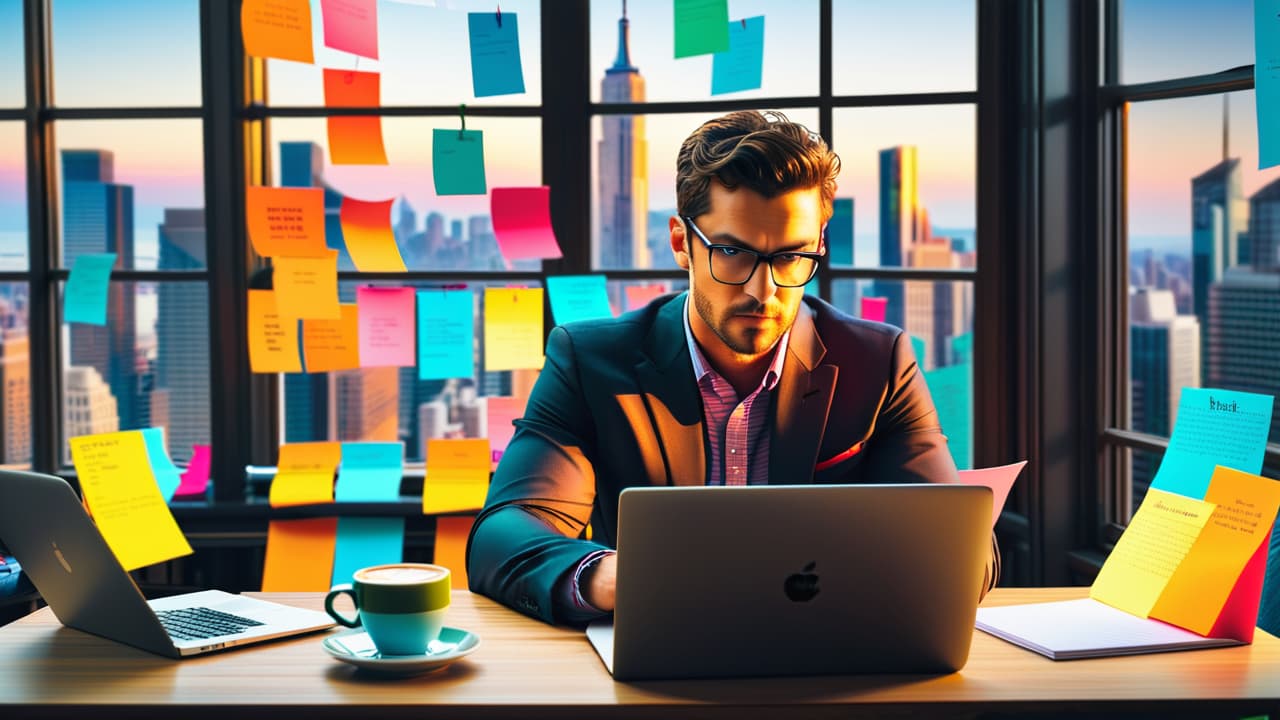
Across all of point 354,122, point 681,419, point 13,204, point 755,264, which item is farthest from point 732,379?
point 13,204

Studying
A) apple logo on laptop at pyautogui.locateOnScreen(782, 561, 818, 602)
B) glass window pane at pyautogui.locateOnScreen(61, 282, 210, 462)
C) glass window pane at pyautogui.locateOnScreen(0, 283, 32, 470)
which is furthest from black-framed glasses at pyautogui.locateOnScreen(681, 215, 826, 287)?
glass window pane at pyautogui.locateOnScreen(0, 283, 32, 470)

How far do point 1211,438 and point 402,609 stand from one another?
3.25ft

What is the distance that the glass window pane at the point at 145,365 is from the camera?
2682 mm

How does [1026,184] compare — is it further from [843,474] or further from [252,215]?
[252,215]

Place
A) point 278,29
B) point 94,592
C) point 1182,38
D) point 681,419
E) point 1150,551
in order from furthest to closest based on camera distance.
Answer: point 278,29, point 1182,38, point 681,419, point 1150,551, point 94,592

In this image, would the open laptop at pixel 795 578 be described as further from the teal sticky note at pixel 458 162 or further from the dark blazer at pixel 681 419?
the teal sticky note at pixel 458 162

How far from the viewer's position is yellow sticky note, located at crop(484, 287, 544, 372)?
266 centimetres

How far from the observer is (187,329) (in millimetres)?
2684

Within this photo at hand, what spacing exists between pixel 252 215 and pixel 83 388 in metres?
0.59

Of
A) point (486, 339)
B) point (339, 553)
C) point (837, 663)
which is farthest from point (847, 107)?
point (837, 663)

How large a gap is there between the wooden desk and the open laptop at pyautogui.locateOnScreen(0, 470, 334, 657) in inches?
1.0

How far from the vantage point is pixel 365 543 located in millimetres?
2643

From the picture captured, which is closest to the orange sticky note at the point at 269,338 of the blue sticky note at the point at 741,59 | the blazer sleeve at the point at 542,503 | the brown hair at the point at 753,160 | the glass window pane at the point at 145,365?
the glass window pane at the point at 145,365

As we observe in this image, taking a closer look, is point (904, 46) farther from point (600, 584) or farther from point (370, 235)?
point (600, 584)
